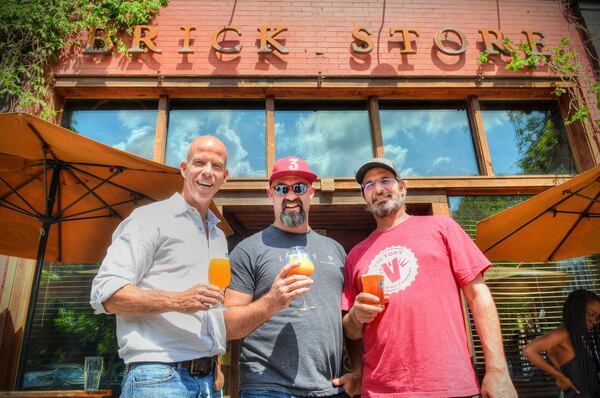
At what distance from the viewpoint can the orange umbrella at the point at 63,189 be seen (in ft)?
9.55

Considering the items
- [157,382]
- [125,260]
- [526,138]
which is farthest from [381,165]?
[526,138]

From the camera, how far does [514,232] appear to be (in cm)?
386

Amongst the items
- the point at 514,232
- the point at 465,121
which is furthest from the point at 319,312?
the point at 465,121

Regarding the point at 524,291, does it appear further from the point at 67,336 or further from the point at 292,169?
the point at 67,336

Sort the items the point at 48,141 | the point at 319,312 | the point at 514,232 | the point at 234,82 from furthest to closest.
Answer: the point at 234,82 < the point at 514,232 < the point at 48,141 < the point at 319,312

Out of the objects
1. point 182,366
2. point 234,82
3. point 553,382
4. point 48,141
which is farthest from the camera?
point 234,82

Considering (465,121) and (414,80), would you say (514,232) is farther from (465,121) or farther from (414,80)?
(414,80)

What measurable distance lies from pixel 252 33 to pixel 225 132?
56.8 inches

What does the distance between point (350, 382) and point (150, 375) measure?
3.41 ft

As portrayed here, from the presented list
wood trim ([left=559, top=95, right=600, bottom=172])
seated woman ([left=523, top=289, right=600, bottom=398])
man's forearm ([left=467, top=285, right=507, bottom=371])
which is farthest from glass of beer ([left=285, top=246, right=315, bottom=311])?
wood trim ([left=559, top=95, right=600, bottom=172])

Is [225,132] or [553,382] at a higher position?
[225,132]

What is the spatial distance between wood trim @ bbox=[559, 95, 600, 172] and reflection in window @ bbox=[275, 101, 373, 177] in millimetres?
2659

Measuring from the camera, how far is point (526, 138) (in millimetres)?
5309

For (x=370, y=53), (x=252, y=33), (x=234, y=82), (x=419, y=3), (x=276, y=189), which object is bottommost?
(x=276, y=189)
